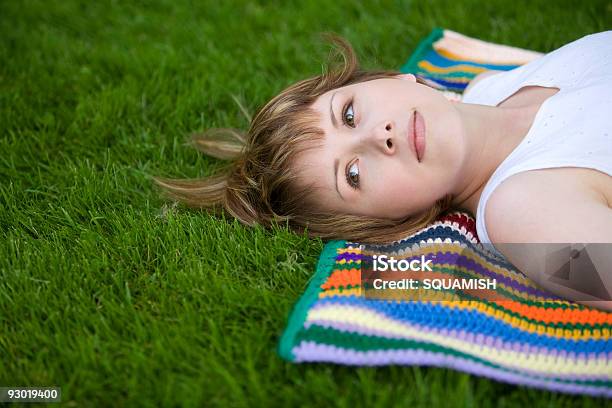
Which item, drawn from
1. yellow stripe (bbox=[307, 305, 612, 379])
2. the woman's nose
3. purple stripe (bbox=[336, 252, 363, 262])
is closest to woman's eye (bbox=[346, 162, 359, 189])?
the woman's nose

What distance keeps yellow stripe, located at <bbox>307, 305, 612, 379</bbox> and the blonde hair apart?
1.41 ft

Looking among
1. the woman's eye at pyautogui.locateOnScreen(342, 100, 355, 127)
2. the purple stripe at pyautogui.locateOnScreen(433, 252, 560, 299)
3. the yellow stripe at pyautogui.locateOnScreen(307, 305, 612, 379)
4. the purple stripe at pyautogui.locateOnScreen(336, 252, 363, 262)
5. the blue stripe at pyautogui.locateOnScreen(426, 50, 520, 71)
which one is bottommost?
the yellow stripe at pyautogui.locateOnScreen(307, 305, 612, 379)

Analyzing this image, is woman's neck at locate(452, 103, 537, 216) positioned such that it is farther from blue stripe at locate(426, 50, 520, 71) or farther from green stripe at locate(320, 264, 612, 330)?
blue stripe at locate(426, 50, 520, 71)

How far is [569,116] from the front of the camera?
6.62 ft

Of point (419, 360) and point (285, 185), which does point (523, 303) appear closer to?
point (419, 360)

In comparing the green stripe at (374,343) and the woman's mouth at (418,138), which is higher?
the woman's mouth at (418,138)

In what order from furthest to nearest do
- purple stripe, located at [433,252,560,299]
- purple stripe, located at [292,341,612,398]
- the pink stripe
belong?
1. purple stripe, located at [433,252,560,299]
2. the pink stripe
3. purple stripe, located at [292,341,612,398]

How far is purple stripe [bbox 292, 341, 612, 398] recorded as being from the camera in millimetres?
1495

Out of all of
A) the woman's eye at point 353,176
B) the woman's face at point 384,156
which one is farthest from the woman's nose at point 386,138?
the woman's eye at point 353,176

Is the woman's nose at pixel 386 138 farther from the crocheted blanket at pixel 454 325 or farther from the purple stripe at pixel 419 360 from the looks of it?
the purple stripe at pixel 419 360

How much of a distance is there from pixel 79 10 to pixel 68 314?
257 centimetres

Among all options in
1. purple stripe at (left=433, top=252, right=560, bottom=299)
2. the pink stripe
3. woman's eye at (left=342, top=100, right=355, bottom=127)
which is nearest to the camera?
the pink stripe

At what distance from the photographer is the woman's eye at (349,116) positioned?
205 cm

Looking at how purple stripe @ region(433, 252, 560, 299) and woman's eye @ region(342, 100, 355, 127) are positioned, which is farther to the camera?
woman's eye @ region(342, 100, 355, 127)
